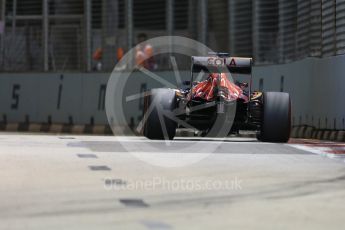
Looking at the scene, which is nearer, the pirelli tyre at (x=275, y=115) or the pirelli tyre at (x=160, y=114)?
the pirelli tyre at (x=275, y=115)

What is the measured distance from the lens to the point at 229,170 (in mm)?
8180

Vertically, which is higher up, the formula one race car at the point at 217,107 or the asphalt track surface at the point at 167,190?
the formula one race car at the point at 217,107

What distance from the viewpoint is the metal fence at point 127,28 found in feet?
60.6

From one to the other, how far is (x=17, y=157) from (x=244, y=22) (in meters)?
11.3

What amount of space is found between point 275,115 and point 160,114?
6.39 feet

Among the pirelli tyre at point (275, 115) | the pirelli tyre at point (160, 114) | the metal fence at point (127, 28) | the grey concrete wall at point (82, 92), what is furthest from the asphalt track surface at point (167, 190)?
the metal fence at point (127, 28)

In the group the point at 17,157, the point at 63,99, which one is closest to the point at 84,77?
the point at 63,99

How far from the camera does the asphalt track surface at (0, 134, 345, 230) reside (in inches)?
209

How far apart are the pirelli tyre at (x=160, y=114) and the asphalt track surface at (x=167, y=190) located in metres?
1.94

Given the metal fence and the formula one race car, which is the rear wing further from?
the metal fence

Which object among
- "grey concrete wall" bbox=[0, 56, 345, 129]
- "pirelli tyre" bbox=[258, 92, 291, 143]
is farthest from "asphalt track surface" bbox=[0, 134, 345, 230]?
"grey concrete wall" bbox=[0, 56, 345, 129]

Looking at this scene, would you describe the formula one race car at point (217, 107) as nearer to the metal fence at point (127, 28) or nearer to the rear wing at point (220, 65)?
the rear wing at point (220, 65)

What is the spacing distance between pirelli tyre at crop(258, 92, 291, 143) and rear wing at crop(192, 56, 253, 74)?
61cm

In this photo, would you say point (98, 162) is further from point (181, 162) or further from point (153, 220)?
point (153, 220)
